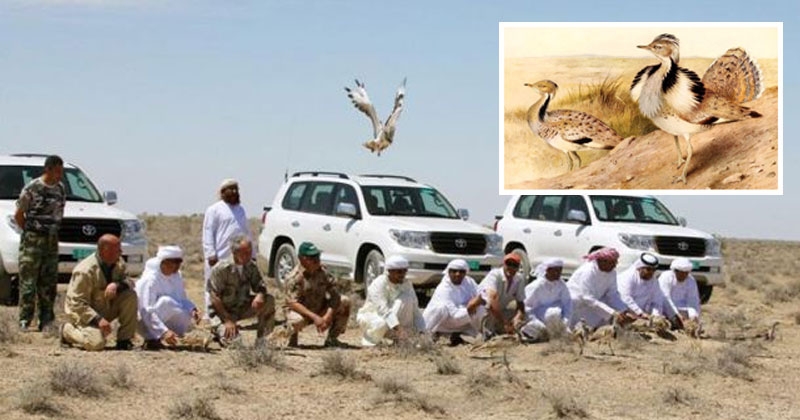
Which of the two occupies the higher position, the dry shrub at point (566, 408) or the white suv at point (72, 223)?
the white suv at point (72, 223)

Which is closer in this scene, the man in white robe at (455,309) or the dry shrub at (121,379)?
the dry shrub at (121,379)

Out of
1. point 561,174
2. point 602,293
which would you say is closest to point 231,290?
point 602,293

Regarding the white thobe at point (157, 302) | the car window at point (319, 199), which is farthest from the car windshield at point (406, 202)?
the white thobe at point (157, 302)

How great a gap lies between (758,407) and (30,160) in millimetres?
10611

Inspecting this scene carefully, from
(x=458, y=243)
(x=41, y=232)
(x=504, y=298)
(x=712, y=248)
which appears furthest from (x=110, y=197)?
(x=712, y=248)

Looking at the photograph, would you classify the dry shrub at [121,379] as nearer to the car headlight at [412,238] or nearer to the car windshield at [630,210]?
the car headlight at [412,238]

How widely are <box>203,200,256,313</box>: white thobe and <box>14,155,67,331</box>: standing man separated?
157 cm

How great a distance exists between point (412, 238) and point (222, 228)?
4.07m

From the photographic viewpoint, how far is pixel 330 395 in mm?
11359

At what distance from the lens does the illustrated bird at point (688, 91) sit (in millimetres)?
22078

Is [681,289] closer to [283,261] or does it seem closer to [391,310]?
[391,310]

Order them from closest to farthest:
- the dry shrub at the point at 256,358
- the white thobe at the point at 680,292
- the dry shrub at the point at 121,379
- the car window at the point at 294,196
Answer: the dry shrub at the point at 121,379
the dry shrub at the point at 256,358
the white thobe at the point at 680,292
the car window at the point at 294,196

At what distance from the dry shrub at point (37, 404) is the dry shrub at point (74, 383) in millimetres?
415

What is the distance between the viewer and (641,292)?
16.2m
